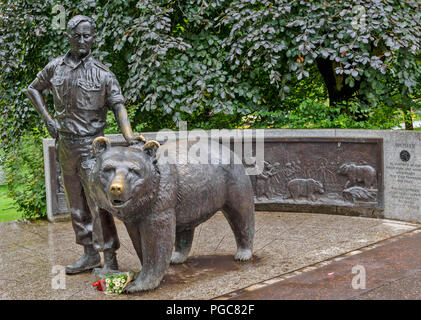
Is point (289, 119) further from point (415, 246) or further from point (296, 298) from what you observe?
point (296, 298)

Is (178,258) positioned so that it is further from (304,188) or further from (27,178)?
(27,178)

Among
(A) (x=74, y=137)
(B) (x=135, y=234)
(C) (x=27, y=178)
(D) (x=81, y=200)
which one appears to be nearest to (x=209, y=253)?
(B) (x=135, y=234)

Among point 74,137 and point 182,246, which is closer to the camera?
point 74,137

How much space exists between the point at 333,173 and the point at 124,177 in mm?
4652

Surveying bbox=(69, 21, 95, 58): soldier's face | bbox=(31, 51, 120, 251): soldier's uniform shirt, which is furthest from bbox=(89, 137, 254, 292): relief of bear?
bbox=(69, 21, 95, 58): soldier's face

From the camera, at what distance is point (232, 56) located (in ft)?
28.7

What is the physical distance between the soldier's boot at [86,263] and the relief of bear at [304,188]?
3.74 metres

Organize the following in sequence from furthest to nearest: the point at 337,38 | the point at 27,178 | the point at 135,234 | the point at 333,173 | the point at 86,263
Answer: the point at 27,178
the point at 337,38
the point at 333,173
the point at 86,263
the point at 135,234

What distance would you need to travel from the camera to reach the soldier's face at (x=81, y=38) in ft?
16.3

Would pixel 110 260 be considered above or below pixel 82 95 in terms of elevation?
below

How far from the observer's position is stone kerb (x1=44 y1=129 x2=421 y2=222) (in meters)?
7.29

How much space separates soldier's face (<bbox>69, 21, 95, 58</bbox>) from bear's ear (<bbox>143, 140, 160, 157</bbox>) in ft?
4.67

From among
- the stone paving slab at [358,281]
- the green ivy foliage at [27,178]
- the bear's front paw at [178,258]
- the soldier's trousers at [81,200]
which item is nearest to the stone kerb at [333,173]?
the green ivy foliage at [27,178]

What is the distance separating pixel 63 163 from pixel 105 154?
3.80 ft
